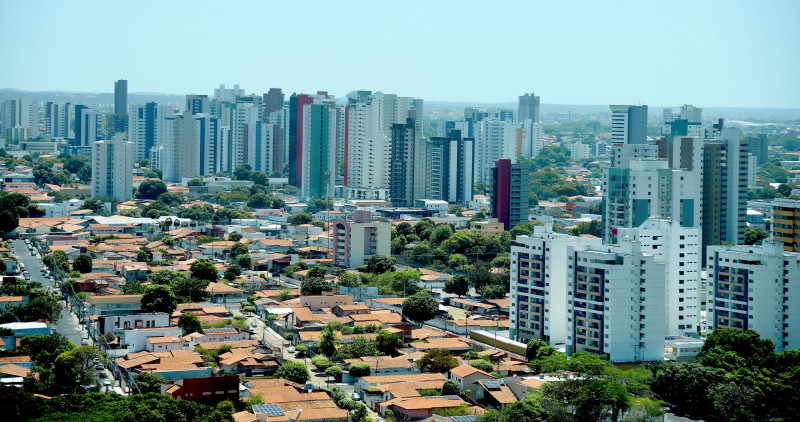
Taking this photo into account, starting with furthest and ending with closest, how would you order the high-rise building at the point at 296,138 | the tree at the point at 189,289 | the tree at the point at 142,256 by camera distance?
the high-rise building at the point at 296,138
the tree at the point at 142,256
the tree at the point at 189,289

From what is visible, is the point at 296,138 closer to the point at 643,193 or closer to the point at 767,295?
the point at 643,193

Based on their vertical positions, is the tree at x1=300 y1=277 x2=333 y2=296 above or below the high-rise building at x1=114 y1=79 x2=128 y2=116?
below

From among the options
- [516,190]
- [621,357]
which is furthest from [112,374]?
[516,190]

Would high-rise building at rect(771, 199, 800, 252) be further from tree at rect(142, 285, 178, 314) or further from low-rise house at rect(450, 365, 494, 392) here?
tree at rect(142, 285, 178, 314)

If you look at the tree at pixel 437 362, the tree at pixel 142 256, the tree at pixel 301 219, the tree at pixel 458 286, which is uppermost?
the tree at pixel 301 219

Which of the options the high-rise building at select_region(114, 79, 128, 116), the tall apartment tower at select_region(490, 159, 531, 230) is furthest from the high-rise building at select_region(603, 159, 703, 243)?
the high-rise building at select_region(114, 79, 128, 116)

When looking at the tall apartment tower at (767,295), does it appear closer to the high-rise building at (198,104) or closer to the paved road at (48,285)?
the paved road at (48,285)

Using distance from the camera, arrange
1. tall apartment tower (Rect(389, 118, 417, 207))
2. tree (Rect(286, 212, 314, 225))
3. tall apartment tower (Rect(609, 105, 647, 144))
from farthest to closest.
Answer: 1. tall apartment tower (Rect(609, 105, 647, 144))
2. tall apartment tower (Rect(389, 118, 417, 207))
3. tree (Rect(286, 212, 314, 225))

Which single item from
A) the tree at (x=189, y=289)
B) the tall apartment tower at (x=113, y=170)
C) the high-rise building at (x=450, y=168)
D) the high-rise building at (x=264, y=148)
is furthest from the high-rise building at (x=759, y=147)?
the tree at (x=189, y=289)
